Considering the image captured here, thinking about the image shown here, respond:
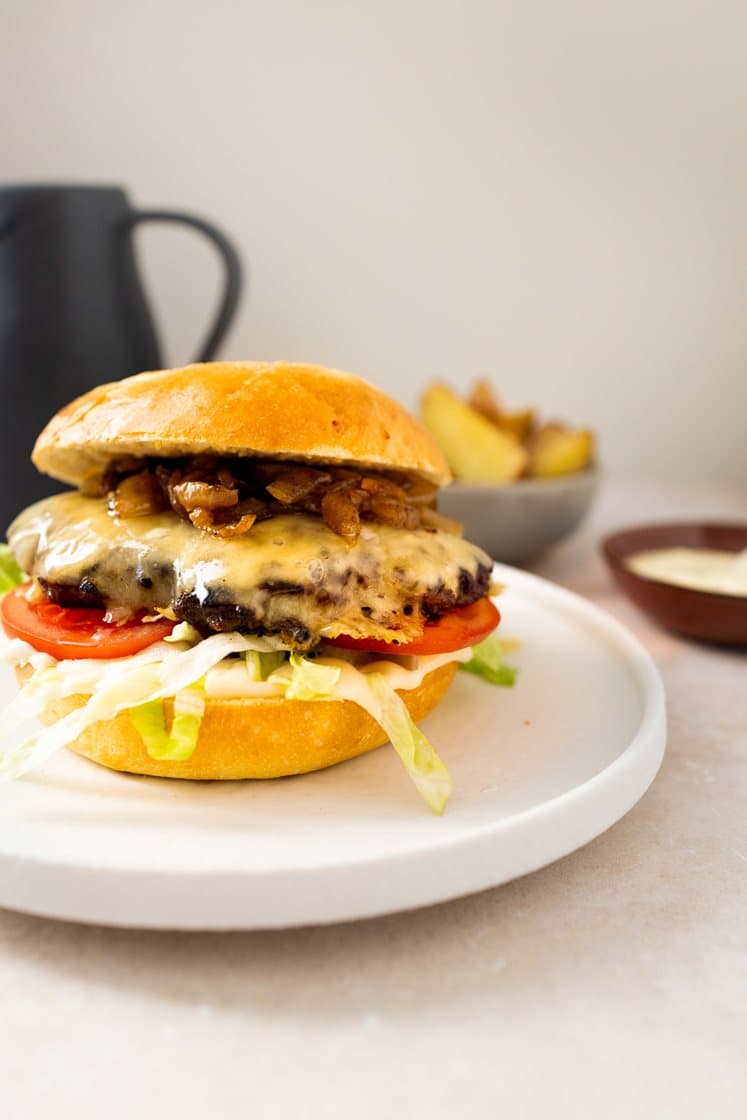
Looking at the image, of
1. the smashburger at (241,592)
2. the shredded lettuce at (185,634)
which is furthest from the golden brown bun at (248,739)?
the shredded lettuce at (185,634)

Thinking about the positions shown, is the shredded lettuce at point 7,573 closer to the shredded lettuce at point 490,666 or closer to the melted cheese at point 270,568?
the melted cheese at point 270,568

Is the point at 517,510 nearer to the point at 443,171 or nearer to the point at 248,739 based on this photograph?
the point at 248,739

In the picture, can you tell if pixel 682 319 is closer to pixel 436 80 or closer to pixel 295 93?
pixel 436 80

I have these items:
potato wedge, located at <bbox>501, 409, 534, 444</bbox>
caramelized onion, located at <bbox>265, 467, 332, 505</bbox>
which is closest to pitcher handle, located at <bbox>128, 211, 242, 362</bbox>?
potato wedge, located at <bbox>501, 409, 534, 444</bbox>

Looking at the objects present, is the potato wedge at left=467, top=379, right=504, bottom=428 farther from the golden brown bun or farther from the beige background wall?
the golden brown bun

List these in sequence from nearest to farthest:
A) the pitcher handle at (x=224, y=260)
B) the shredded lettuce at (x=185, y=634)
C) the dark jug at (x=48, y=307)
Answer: the shredded lettuce at (x=185, y=634), the dark jug at (x=48, y=307), the pitcher handle at (x=224, y=260)

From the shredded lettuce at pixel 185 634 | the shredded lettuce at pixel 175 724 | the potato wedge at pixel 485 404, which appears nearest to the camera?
the shredded lettuce at pixel 175 724
